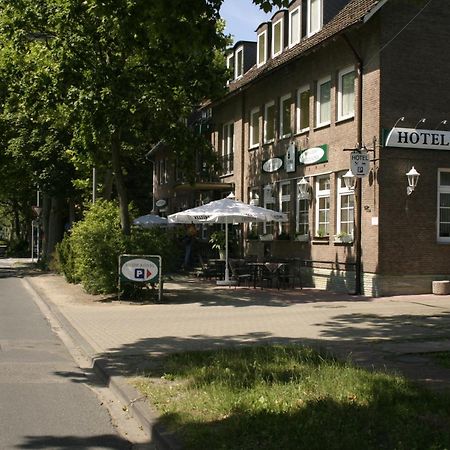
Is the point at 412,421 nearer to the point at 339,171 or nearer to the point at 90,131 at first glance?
the point at 90,131

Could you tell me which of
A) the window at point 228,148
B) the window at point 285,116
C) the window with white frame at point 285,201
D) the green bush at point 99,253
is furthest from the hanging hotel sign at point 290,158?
the green bush at point 99,253

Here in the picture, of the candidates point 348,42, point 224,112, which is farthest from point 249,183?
point 348,42

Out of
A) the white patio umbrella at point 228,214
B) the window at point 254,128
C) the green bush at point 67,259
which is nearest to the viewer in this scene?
the white patio umbrella at point 228,214

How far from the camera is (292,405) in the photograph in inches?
231

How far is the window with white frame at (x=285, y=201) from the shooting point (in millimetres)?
22783

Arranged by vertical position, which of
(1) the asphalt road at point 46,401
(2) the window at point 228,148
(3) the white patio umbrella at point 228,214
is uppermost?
(2) the window at point 228,148

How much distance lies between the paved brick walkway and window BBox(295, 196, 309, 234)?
345 cm

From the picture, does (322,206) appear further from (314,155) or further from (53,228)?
(53,228)

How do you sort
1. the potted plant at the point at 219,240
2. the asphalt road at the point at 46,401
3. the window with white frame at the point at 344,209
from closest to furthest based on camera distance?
the asphalt road at the point at 46,401 → the window with white frame at the point at 344,209 → the potted plant at the point at 219,240

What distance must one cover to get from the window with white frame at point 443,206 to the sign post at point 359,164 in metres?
2.37

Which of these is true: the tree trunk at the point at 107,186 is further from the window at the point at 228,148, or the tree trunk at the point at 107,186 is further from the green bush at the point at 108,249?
the green bush at the point at 108,249

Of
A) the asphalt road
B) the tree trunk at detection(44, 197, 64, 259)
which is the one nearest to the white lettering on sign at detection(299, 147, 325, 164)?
the asphalt road

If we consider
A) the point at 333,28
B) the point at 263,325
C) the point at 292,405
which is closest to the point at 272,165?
the point at 333,28

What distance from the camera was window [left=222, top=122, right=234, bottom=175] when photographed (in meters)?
28.5
